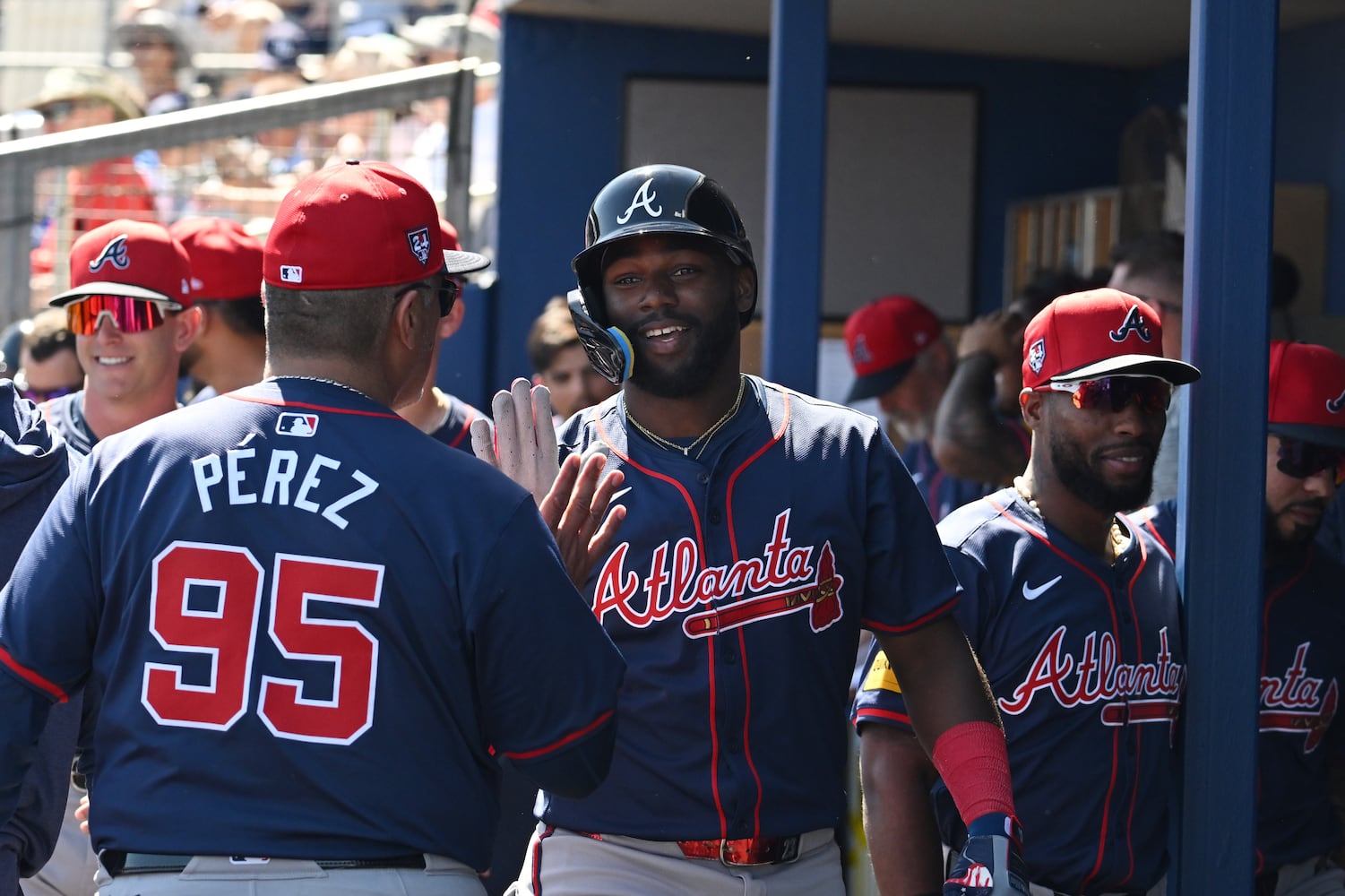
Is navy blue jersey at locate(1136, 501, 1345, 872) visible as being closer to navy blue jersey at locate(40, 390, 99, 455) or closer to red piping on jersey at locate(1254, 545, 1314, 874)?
red piping on jersey at locate(1254, 545, 1314, 874)

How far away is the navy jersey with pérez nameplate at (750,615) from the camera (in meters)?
2.83

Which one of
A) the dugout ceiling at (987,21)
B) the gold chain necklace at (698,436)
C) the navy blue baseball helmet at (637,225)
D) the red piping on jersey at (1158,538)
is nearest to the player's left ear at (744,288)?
the navy blue baseball helmet at (637,225)

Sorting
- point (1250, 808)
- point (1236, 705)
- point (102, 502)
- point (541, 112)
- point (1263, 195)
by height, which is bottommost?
point (1250, 808)

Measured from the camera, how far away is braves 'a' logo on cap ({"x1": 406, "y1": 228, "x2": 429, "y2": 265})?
2.37m

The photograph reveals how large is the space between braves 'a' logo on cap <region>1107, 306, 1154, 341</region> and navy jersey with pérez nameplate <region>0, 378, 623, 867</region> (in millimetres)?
1423

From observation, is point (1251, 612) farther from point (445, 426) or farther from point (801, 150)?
point (445, 426)

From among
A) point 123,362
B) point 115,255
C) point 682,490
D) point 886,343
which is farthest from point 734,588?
point 886,343

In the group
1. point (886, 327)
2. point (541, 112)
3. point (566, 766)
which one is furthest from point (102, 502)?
point (541, 112)

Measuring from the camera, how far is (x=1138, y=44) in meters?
6.69

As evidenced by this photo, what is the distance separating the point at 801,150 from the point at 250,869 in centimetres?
260

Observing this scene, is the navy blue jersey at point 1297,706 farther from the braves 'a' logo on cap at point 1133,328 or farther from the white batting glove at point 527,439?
the white batting glove at point 527,439

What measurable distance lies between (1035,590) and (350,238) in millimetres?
1525

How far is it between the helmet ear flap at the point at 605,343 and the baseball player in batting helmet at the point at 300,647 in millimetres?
767

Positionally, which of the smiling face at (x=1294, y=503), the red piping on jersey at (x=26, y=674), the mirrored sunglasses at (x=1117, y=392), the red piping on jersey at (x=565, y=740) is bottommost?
the red piping on jersey at (x=565, y=740)
